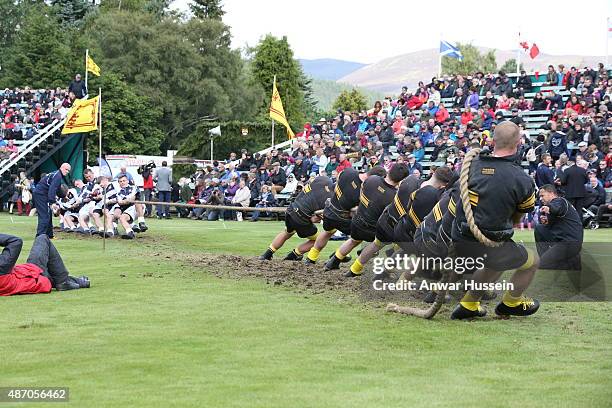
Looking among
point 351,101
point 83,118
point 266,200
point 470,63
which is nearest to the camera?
point 83,118

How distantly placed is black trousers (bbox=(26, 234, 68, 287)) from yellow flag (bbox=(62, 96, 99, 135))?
43.0 feet

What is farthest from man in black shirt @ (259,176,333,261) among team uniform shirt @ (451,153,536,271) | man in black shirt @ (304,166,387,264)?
team uniform shirt @ (451,153,536,271)

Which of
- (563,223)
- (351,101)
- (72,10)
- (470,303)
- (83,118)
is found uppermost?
(72,10)

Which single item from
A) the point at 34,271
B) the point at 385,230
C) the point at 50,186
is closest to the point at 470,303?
the point at 385,230

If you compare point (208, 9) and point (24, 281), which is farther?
point (208, 9)

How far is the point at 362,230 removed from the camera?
43.4ft

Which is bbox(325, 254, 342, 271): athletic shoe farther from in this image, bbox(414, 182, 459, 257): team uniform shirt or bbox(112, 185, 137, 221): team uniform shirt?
bbox(112, 185, 137, 221): team uniform shirt

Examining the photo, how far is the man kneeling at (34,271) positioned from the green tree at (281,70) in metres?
62.1

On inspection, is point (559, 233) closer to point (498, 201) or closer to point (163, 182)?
point (498, 201)

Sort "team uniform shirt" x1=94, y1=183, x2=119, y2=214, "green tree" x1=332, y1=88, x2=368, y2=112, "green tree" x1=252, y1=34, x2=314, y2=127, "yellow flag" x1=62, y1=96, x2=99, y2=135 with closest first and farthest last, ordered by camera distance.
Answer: "team uniform shirt" x1=94, y1=183, x2=119, y2=214 < "yellow flag" x1=62, y1=96, x2=99, y2=135 < "green tree" x1=252, y1=34, x2=314, y2=127 < "green tree" x1=332, y1=88, x2=368, y2=112

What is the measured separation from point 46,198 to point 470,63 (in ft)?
307

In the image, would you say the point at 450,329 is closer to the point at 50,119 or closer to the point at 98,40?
the point at 50,119

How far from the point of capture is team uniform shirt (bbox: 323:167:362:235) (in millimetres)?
13883

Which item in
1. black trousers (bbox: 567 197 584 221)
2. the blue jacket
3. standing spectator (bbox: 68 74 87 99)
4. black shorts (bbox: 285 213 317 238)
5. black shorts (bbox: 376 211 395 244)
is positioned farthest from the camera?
standing spectator (bbox: 68 74 87 99)
